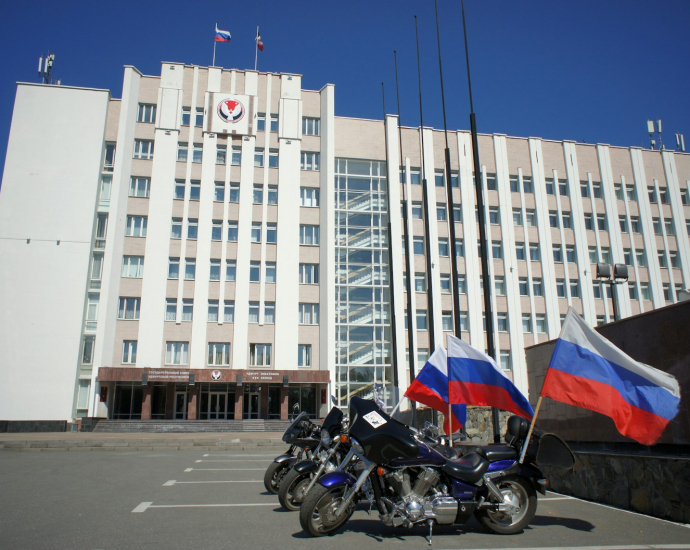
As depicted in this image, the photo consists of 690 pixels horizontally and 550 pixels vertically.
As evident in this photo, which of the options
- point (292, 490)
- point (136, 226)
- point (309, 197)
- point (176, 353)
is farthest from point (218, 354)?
point (292, 490)

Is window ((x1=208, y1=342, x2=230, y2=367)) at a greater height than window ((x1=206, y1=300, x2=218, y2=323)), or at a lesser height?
lesser

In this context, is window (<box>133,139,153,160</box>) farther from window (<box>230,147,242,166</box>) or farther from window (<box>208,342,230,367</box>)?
window (<box>208,342,230,367</box>)

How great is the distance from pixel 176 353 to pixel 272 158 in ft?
47.3

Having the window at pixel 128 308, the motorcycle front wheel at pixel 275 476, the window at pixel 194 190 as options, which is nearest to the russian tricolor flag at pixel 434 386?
the motorcycle front wheel at pixel 275 476

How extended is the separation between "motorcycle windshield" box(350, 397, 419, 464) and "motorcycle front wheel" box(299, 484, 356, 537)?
543 millimetres

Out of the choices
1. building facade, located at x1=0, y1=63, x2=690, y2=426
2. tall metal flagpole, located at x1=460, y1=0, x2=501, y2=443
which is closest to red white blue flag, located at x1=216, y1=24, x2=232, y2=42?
building facade, located at x1=0, y1=63, x2=690, y2=426

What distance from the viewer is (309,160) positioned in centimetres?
3906

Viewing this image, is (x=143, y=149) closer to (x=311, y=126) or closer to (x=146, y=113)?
(x=146, y=113)

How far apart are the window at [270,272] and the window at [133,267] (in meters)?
7.62

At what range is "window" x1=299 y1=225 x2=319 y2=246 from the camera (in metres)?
37.4

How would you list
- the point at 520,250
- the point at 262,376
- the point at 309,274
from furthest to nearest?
the point at 520,250 < the point at 309,274 < the point at 262,376

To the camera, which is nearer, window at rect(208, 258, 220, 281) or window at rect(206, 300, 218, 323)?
window at rect(206, 300, 218, 323)

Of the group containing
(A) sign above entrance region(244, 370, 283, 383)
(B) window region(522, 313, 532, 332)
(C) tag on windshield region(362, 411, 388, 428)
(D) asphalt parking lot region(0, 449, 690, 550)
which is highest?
(B) window region(522, 313, 532, 332)

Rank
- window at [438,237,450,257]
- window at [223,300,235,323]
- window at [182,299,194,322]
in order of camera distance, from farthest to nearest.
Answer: window at [438,237,450,257] < window at [223,300,235,323] < window at [182,299,194,322]
